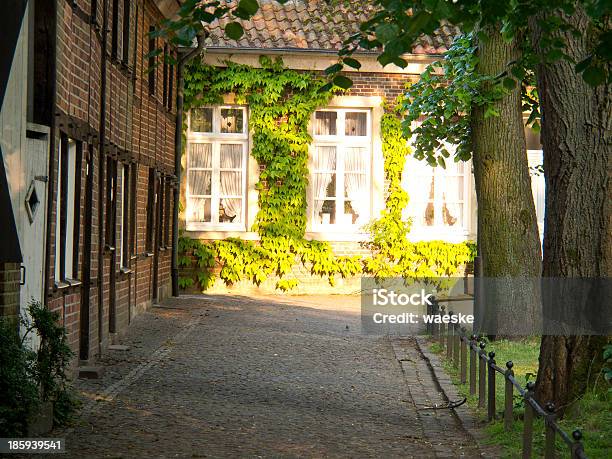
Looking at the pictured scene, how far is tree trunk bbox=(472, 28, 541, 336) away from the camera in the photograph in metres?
14.9

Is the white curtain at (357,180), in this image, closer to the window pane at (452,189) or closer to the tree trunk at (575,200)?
the window pane at (452,189)

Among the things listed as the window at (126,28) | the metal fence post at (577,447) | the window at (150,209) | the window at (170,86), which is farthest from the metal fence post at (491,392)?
the window at (170,86)

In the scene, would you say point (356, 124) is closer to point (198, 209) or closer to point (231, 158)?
point (231, 158)

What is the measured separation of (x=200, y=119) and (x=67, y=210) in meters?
12.2

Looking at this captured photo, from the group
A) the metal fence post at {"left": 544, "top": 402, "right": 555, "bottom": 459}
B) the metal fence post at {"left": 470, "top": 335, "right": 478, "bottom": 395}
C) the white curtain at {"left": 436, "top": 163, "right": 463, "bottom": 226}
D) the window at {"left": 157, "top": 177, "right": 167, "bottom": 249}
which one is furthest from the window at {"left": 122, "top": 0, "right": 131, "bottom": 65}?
the metal fence post at {"left": 544, "top": 402, "right": 555, "bottom": 459}

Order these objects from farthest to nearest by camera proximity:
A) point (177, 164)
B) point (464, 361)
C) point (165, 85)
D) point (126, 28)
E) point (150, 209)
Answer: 1. point (177, 164)
2. point (165, 85)
3. point (150, 209)
4. point (126, 28)
5. point (464, 361)

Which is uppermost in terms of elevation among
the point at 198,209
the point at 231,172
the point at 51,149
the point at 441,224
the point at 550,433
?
the point at 231,172

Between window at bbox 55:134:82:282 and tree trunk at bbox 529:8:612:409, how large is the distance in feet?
16.7

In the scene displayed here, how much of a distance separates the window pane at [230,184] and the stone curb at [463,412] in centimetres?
1042

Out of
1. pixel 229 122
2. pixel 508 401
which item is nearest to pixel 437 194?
pixel 229 122

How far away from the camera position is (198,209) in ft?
80.5

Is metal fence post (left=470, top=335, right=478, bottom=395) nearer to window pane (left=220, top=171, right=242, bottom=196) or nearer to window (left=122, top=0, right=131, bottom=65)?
window (left=122, top=0, right=131, bottom=65)

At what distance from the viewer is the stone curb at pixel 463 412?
8663mm

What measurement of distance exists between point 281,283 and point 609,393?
16.0 metres
